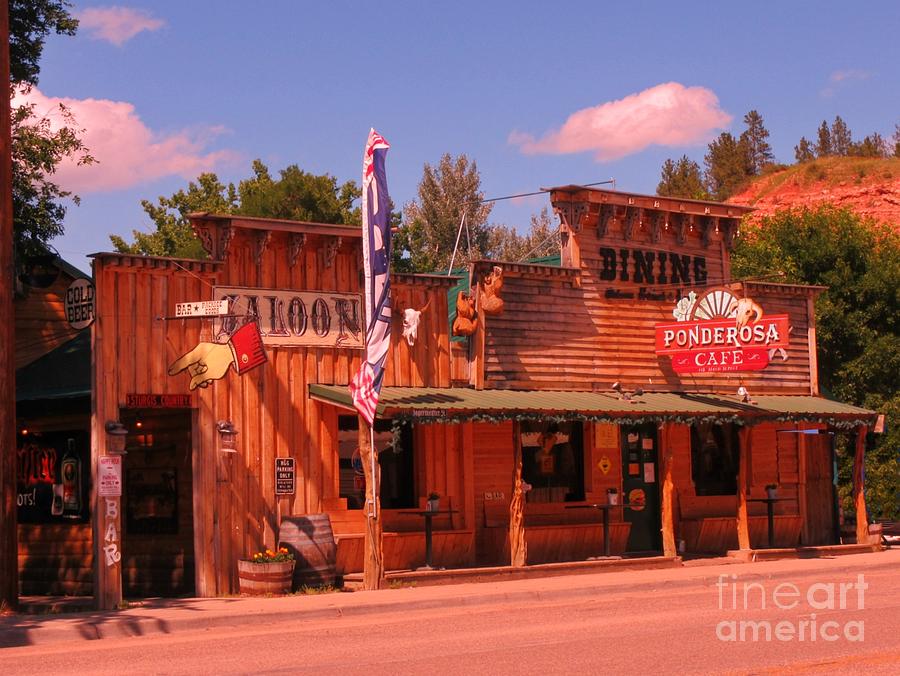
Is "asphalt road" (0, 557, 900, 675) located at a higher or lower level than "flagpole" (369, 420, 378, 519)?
lower

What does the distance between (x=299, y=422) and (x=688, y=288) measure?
9.01 m

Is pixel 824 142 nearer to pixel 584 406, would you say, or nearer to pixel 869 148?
pixel 869 148

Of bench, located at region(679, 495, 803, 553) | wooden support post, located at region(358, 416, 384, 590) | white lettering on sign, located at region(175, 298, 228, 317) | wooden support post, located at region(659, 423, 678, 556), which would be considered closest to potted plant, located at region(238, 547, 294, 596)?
wooden support post, located at region(358, 416, 384, 590)

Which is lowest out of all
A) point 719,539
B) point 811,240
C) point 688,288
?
point 719,539

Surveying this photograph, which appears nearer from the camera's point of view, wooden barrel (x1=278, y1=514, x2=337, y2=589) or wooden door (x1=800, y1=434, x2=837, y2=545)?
wooden barrel (x1=278, y1=514, x2=337, y2=589)

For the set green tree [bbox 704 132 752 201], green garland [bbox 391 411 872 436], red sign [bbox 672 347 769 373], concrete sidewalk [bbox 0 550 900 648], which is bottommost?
concrete sidewalk [bbox 0 550 900 648]

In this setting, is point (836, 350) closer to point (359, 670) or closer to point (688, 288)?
point (688, 288)

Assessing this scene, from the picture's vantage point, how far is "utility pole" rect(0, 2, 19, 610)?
1608 cm

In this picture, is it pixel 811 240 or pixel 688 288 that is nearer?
pixel 688 288

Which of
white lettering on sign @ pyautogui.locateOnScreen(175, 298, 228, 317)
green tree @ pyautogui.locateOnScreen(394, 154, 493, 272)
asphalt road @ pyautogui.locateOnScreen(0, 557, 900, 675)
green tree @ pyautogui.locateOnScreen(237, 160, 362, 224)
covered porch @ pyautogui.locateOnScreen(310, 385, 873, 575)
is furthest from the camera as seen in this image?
green tree @ pyautogui.locateOnScreen(394, 154, 493, 272)

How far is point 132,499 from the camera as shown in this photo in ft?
69.2

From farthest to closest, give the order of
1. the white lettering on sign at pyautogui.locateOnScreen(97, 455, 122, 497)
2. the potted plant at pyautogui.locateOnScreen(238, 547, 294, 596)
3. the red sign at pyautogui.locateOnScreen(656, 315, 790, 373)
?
the red sign at pyautogui.locateOnScreen(656, 315, 790, 373), the potted plant at pyautogui.locateOnScreen(238, 547, 294, 596), the white lettering on sign at pyautogui.locateOnScreen(97, 455, 122, 497)

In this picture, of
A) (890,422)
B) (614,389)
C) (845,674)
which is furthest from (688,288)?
(845,674)

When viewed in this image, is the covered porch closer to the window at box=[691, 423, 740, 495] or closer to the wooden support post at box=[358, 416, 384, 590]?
the window at box=[691, 423, 740, 495]
